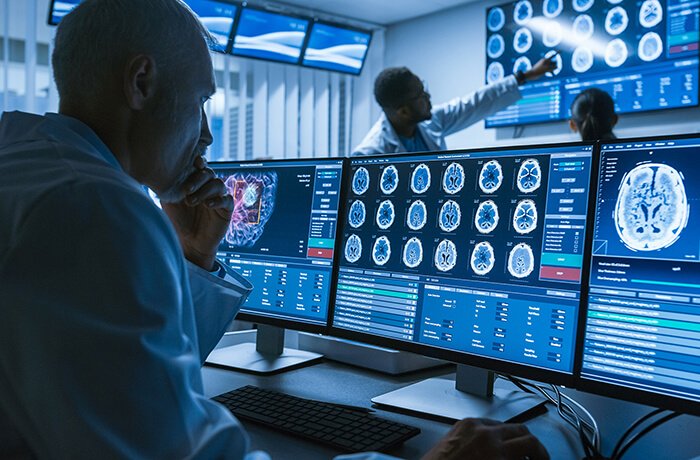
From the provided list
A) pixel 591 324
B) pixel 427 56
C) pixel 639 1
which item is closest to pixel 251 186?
pixel 591 324

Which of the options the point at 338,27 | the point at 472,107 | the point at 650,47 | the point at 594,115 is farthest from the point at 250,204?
the point at 338,27

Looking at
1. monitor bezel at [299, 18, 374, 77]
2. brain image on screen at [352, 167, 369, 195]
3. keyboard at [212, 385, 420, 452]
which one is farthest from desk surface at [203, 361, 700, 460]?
monitor bezel at [299, 18, 374, 77]

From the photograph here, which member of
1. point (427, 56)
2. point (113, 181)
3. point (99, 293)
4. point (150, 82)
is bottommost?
point (99, 293)

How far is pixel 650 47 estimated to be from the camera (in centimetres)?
340

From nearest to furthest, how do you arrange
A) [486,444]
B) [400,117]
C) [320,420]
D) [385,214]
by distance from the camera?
[486,444], [320,420], [385,214], [400,117]

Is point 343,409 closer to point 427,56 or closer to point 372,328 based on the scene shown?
point 372,328

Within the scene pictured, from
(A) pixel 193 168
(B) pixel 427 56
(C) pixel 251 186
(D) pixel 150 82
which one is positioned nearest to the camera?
(D) pixel 150 82

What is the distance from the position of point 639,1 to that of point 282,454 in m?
3.32

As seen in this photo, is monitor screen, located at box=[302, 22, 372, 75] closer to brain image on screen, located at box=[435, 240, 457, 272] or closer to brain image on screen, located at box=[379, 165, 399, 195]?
brain image on screen, located at box=[379, 165, 399, 195]

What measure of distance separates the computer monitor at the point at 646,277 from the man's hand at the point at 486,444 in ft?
0.62

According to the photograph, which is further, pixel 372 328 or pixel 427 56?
pixel 427 56

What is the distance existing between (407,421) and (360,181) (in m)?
0.47

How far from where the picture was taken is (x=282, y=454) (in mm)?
934

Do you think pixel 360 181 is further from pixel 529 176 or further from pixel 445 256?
pixel 529 176
